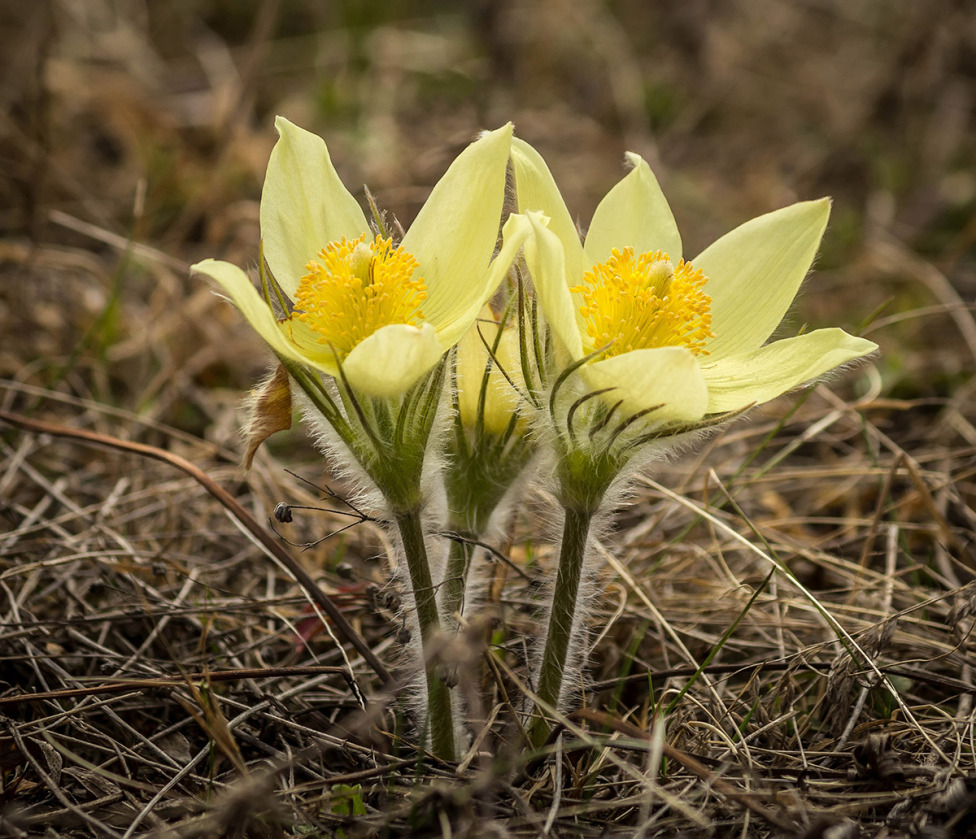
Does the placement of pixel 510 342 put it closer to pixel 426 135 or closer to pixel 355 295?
pixel 355 295

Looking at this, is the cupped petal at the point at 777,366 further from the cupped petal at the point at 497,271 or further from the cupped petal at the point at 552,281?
the cupped petal at the point at 497,271

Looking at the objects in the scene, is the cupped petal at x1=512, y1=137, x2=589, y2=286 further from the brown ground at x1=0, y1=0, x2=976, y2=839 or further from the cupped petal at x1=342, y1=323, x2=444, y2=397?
the brown ground at x1=0, y1=0, x2=976, y2=839

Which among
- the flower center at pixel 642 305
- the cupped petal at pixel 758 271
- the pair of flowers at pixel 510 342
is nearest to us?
the pair of flowers at pixel 510 342

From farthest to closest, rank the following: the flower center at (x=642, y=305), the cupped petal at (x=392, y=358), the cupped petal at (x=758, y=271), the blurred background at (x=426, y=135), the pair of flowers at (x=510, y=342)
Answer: the blurred background at (x=426, y=135), the cupped petal at (x=758, y=271), the flower center at (x=642, y=305), the pair of flowers at (x=510, y=342), the cupped petal at (x=392, y=358)

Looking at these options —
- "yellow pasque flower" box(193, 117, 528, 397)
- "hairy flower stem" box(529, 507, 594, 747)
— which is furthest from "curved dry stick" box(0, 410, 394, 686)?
"yellow pasque flower" box(193, 117, 528, 397)

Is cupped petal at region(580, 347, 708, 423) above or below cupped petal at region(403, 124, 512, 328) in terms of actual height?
below

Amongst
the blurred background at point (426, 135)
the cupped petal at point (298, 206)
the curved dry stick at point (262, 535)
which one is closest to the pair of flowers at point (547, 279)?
the cupped petal at point (298, 206)

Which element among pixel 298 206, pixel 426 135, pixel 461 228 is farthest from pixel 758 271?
pixel 426 135
